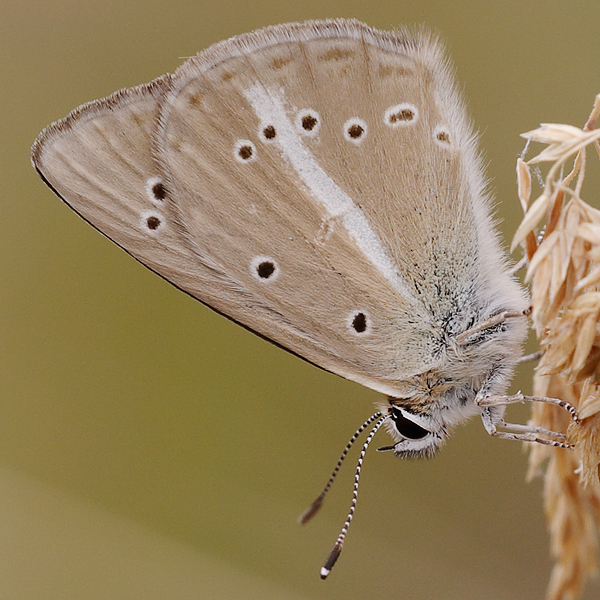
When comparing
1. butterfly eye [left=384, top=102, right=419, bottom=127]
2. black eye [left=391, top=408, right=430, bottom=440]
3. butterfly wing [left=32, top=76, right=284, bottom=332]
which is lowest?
black eye [left=391, top=408, right=430, bottom=440]

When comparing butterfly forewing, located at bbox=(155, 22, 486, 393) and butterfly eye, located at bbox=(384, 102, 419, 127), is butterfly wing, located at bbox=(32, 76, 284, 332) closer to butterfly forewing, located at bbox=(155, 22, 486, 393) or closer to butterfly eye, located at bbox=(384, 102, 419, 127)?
butterfly forewing, located at bbox=(155, 22, 486, 393)

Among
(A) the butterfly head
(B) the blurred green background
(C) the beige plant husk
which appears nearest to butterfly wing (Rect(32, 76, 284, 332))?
(A) the butterfly head

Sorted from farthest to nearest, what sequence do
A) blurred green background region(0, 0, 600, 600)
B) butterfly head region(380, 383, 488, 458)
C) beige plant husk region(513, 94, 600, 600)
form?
blurred green background region(0, 0, 600, 600)
butterfly head region(380, 383, 488, 458)
beige plant husk region(513, 94, 600, 600)

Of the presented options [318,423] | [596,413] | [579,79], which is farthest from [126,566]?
[579,79]

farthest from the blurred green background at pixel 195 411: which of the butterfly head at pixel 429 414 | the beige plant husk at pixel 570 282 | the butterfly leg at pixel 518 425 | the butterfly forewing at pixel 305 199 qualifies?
the beige plant husk at pixel 570 282

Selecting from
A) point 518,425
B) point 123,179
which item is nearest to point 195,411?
point 123,179

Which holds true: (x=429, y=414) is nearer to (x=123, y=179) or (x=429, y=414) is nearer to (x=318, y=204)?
(x=318, y=204)
